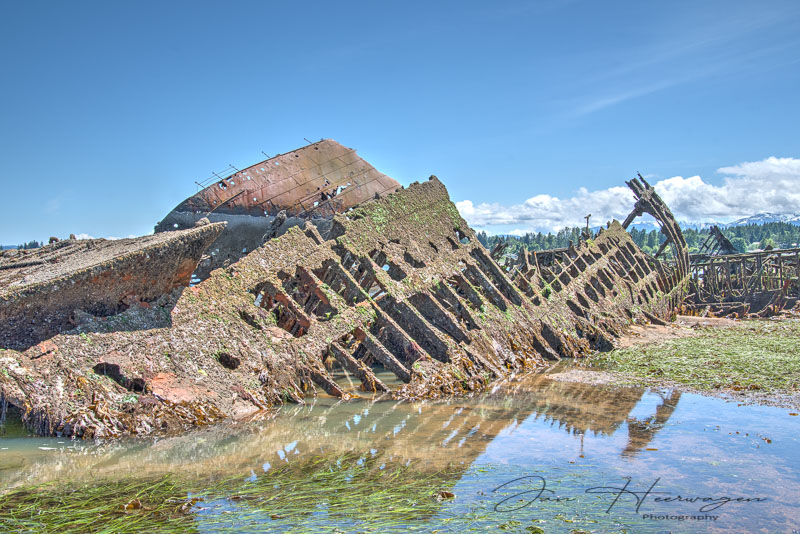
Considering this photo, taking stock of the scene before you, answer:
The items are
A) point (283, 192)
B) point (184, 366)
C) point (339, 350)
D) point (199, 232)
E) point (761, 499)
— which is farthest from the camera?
point (283, 192)

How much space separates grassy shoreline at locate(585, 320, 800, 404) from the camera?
1055 centimetres

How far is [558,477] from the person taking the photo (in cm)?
596

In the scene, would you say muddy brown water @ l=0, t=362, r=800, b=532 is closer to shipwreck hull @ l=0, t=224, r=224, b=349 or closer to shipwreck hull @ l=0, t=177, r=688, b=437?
shipwreck hull @ l=0, t=177, r=688, b=437

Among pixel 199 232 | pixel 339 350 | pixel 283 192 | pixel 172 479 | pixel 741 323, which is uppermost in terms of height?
pixel 283 192

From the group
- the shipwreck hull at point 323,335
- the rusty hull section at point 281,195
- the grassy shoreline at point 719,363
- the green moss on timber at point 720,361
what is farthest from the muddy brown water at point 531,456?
the rusty hull section at point 281,195

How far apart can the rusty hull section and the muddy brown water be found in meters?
10.0

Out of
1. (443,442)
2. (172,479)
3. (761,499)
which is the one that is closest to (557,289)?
(443,442)

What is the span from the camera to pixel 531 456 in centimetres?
669

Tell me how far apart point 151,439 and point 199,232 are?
2.87 meters

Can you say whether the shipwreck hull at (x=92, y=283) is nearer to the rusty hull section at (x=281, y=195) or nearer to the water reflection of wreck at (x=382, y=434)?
the water reflection of wreck at (x=382, y=434)

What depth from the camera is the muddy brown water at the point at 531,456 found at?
4992 millimetres

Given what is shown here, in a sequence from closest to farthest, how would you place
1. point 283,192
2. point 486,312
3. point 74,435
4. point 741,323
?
point 74,435, point 486,312, point 283,192, point 741,323

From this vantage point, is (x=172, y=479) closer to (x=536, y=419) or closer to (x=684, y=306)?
(x=536, y=419)
